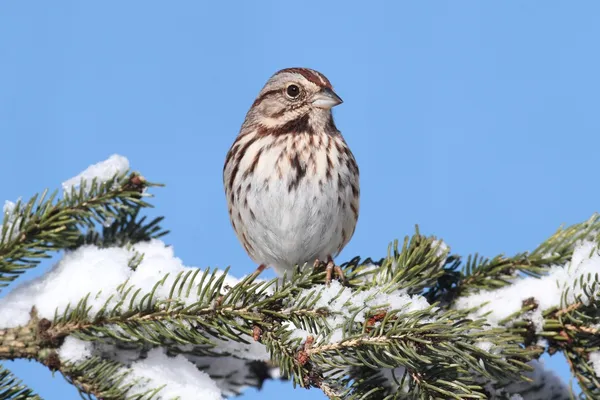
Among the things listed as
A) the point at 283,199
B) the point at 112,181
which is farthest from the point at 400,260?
the point at 112,181

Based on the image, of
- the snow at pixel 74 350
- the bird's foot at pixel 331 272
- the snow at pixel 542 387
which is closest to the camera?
the snow at pixel 74 350

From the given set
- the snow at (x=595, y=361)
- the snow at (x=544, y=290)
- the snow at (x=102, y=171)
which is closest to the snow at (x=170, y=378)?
the snow at (x=102, y=171)

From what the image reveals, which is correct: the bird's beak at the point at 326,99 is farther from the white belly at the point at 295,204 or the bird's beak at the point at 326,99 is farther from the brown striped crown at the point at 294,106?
the white belly at the point at 295,204

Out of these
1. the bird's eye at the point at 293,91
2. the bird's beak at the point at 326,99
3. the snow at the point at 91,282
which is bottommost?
the snow at the point at 91,282

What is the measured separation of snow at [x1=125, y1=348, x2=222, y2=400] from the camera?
10.8 feet

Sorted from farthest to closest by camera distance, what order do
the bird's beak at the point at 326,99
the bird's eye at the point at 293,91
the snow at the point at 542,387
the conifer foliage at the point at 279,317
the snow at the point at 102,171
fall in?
the bird's eye at the point at 293,91, the bird's beak at the point at 326,99, the snow at the point at 102,171, the snow at the point at 542,387, the conifer foliage at the point at 279,317

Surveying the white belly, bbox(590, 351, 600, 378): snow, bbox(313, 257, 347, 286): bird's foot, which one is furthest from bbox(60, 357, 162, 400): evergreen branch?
bbox(590, 351, 600, 378): snow

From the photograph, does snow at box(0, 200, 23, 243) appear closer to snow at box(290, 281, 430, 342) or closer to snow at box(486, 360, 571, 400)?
snow at box(290, 281, 430, 342)

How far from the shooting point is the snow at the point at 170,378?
3.28 m

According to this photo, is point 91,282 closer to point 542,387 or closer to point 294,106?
point 542,387

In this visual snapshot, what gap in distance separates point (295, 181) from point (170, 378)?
1.85 meters

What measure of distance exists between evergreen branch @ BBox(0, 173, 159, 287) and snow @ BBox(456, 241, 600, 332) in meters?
2.01

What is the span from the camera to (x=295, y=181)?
4.89 metres

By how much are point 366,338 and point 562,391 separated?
1311 millimetres
